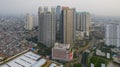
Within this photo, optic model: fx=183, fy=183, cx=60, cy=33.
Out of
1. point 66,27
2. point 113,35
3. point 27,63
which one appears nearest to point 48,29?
point 66,27

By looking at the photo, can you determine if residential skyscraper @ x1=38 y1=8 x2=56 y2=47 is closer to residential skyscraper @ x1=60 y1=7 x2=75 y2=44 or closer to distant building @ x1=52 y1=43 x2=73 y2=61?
residential skyscraper @ x1=60 y1=7 x2=75 y2=44

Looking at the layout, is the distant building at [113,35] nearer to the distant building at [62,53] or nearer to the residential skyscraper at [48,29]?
the residential skyscraper at [48,29]

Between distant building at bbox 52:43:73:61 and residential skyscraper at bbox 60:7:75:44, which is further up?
residential skyscraper at bbox 60:7:75:44

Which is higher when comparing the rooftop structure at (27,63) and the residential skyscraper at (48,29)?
the residential skyscraper at (48,29)

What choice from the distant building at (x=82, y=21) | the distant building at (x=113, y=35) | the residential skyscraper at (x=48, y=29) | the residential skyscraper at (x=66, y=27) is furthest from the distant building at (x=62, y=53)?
the distant building at (x=82, y=21)

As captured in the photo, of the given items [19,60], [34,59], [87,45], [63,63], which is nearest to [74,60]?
[63,63]

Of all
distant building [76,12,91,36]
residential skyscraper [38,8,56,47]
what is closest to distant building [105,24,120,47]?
residential skyscraper [38,8,56,47]

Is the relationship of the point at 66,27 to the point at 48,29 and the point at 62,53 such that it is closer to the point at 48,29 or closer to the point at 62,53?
the point at 48,29

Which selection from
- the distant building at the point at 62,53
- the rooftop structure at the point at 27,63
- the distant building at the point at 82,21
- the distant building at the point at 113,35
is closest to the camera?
the rooftop structure at the point at 27,63

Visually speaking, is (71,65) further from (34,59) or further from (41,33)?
(41,33)

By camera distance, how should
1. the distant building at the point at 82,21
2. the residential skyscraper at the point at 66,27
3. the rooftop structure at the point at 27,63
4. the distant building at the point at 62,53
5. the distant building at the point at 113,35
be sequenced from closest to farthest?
1. the rooftop structure at the point at 27,63
2. the distant building at the point at 62,53
3. the distant building at the point at 113,35
4. the residential skyscraper at the point at 66,27
5. the distant building at the point at 82,21

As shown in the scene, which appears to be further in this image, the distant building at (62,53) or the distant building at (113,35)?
the distant building at (113,35)
